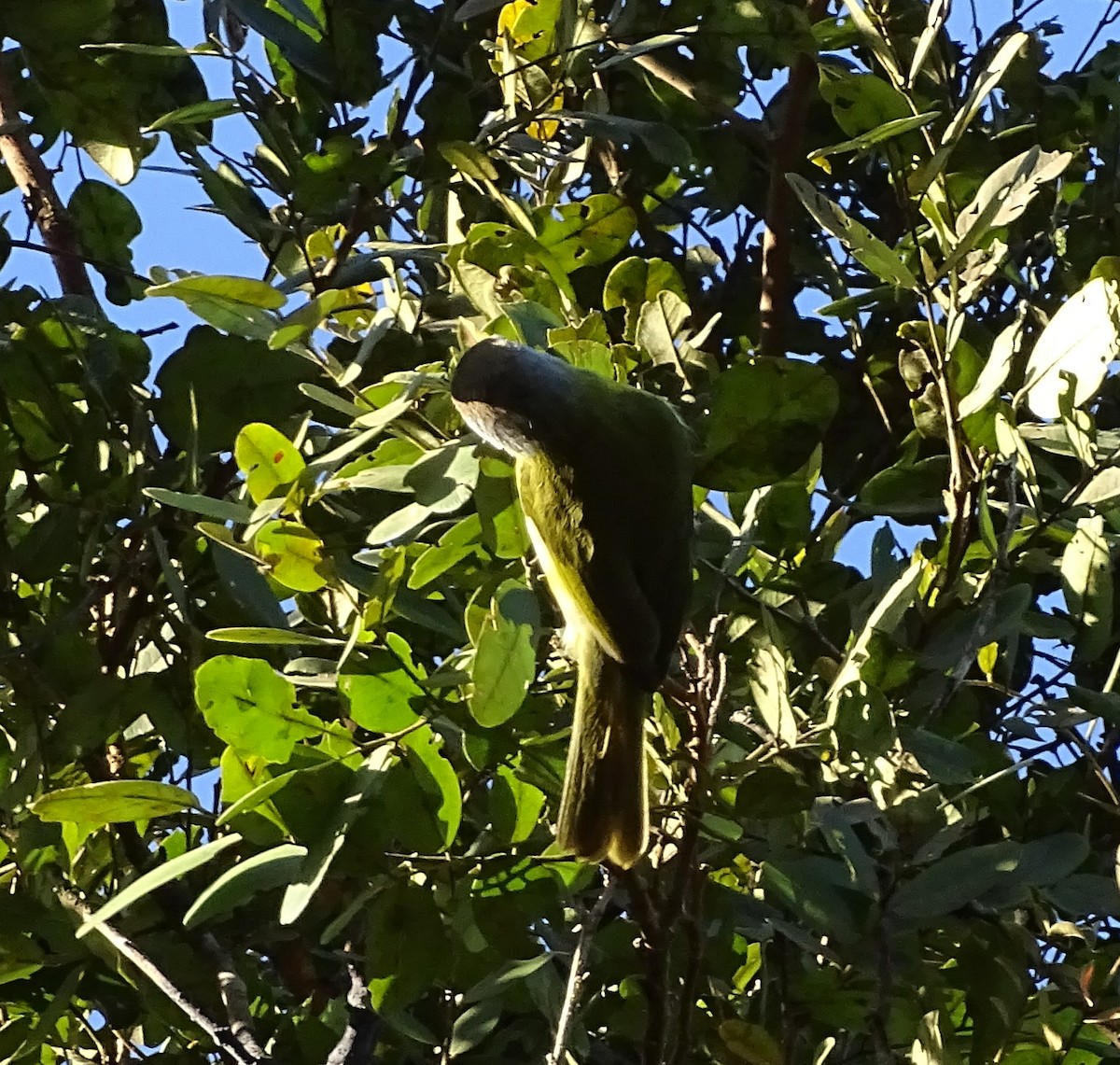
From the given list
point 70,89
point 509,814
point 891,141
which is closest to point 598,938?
point 509,814

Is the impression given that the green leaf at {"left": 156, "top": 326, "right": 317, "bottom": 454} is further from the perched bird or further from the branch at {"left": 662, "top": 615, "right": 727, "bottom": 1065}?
the branch at {"left": 662, "top": 615, "right": 727, "bottom": 1065}

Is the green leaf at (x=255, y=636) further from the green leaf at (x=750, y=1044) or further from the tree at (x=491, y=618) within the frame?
the green leaf at (x=750, y=1044)

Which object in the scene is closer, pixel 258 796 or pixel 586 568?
pixel 258 796

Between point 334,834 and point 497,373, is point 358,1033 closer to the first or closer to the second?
point 334,834

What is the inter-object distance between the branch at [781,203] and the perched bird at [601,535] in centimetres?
31

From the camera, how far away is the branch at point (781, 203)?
1.04 m

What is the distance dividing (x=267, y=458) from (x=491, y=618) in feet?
0.45

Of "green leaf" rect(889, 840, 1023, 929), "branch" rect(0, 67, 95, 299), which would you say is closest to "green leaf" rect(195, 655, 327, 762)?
"green leaf" rect(889, 840, 1023, 929)

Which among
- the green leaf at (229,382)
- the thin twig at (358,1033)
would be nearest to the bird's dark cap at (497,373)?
the green leaf at (229,382)

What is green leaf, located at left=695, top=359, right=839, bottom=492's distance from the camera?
27.4 inches

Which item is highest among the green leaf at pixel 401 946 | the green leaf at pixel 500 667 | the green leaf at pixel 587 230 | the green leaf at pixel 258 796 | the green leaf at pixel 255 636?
the green leaf at pixel 587 230

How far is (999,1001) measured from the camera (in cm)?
75

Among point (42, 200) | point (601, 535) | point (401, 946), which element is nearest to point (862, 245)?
point (601, 535)

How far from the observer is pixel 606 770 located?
2.23 ft
